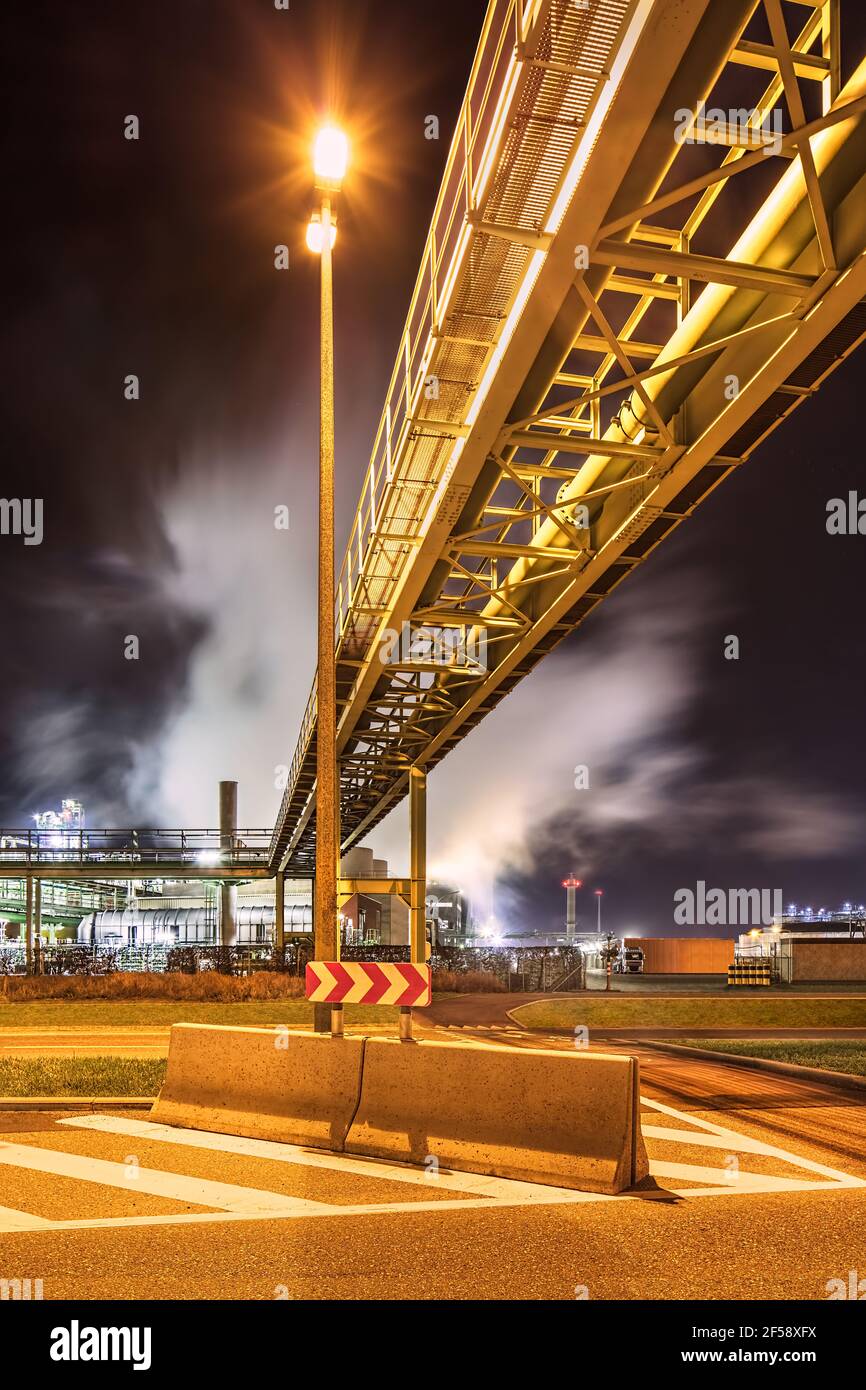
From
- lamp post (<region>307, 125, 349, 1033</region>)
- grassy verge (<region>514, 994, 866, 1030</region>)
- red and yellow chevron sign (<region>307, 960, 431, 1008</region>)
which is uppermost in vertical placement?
lamp post (<region>307, 125, 349, 1033</region>)

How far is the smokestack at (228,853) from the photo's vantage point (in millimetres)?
64463

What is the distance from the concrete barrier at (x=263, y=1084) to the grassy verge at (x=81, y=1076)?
6.21 ft

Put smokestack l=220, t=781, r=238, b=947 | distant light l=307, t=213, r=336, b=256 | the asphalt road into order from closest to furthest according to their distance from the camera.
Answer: the asphalt road → distant light l=307, t=213, r=336, b=256 → smokestack l=220, t=781, r=238, b=947

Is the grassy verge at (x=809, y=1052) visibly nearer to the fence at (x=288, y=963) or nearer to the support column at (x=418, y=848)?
the support column at (x=418, y=848)

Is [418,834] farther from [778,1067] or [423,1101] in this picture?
[423,1101]

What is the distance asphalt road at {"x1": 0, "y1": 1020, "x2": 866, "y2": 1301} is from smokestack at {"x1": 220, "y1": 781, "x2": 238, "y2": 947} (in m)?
50.9

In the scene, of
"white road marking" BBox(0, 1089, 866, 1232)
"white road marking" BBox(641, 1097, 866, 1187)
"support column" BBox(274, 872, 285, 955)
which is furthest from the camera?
"support column" BBox(274, 872, 285, 955)

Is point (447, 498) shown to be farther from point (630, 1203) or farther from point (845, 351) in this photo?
point (630, 1203)

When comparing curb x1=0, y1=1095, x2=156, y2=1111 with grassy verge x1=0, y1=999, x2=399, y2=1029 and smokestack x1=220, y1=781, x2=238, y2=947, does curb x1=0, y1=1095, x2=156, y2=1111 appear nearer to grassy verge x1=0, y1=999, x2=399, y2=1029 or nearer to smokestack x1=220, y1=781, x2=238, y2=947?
grassy verge x1=0, y1=999, x2=399, y2=1029

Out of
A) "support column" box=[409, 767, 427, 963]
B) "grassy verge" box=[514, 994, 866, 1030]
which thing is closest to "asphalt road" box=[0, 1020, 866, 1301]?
"grassy verge" box=[514, 994, 866, 1030]

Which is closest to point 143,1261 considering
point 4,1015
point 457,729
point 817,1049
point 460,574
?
point 460,574

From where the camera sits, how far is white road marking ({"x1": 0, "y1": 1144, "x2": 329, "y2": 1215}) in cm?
670

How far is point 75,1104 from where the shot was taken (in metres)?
10.6

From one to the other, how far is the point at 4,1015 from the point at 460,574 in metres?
17.8
